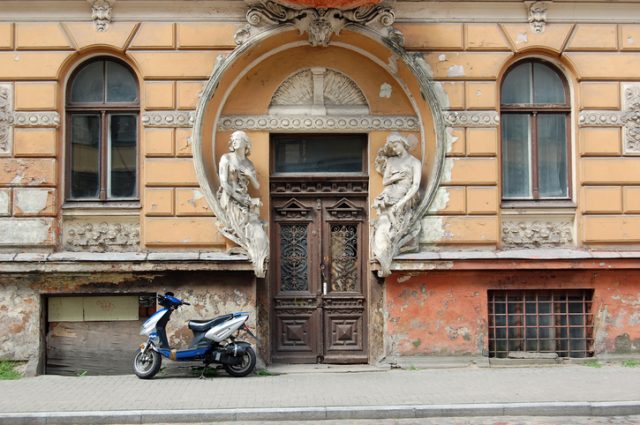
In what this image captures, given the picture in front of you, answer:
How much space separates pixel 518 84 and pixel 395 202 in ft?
9.34

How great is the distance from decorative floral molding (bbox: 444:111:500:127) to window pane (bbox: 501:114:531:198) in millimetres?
446

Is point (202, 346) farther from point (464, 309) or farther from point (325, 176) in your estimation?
point (464, 309)

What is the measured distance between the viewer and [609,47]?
12938mm

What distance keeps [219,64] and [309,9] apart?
160cm

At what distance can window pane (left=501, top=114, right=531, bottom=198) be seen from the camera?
13.2 meters

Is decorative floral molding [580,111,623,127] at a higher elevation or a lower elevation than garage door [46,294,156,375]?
higher

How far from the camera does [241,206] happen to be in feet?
40.8

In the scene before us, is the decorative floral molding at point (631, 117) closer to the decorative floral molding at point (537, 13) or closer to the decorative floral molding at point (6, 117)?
the decorative floral molding at point (537, 13)

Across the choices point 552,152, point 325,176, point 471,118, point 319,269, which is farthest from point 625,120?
point 319,269

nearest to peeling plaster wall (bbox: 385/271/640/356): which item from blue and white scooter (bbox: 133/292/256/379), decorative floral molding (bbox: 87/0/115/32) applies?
blue and white scooter (bbox: 133/292/256/379)

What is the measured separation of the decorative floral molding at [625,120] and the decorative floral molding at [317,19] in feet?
10.6

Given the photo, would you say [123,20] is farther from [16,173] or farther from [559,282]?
[559,282]

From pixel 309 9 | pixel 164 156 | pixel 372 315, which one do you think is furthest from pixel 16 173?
pixel 372 315

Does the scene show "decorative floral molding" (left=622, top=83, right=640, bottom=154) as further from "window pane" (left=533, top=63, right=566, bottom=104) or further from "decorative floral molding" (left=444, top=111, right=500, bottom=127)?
"decorative floral molding" (left=444, top=111, right=500, bottom=127)
